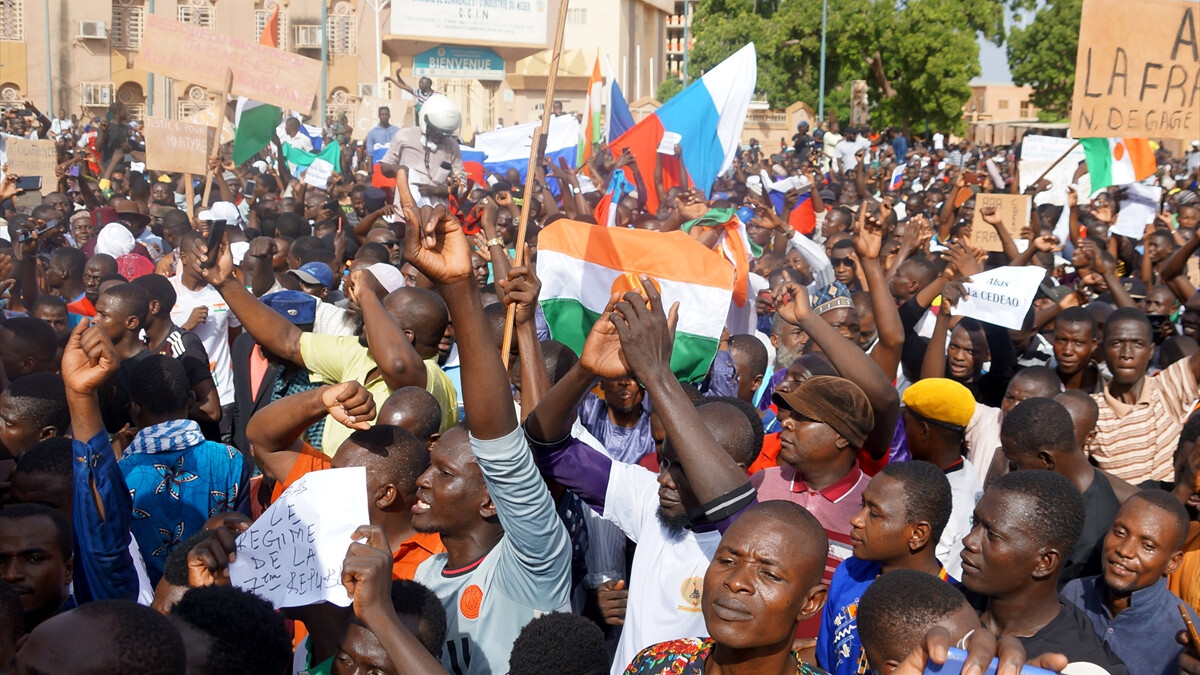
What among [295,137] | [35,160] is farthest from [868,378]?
[295,137]

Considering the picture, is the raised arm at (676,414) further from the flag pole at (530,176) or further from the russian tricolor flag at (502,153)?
the russian tricolor flag at (502,153)

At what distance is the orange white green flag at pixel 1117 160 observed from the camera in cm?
998

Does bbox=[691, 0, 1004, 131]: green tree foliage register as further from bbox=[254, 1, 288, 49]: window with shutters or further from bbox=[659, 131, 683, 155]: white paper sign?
bbox=[659, 131, 683, 155]: white paper sign

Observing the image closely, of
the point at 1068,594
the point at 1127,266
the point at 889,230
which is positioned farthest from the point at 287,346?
the point at 1127,266

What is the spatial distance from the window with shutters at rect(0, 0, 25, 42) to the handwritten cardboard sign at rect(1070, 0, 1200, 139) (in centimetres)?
3613

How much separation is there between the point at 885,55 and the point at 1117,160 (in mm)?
29488

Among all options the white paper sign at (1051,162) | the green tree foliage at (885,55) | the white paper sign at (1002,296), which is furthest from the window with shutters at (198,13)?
the white paper sign at (1002,296)

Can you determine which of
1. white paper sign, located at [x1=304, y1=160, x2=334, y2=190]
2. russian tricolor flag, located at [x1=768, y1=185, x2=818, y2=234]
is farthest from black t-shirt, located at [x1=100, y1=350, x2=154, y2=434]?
white paper sign, located at [x1=304, y1=160, x2=334, y2=190]

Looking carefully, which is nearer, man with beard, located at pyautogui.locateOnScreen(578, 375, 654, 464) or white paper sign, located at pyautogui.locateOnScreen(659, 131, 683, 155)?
man with beard, located at pyautogui.locateOnScreen(578, 375, 654, 464)

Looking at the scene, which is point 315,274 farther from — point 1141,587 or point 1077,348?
point 1141,587

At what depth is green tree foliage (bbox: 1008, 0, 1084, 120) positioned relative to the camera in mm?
46781

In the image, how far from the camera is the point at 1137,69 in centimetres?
855

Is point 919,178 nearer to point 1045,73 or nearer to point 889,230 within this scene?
point 889,230

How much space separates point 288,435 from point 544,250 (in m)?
2.19
